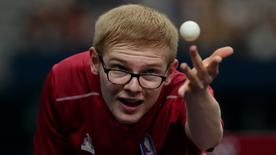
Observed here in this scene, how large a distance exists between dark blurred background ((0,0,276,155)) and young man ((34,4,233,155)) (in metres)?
4.99

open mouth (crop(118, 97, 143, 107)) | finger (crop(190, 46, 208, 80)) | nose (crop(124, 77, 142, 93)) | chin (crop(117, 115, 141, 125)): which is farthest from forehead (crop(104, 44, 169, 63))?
finger (crop(190, 46, 208, 80))

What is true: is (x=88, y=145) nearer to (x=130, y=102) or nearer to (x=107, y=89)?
(x=107, y=89)

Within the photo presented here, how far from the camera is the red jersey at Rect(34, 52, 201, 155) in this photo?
4.93m

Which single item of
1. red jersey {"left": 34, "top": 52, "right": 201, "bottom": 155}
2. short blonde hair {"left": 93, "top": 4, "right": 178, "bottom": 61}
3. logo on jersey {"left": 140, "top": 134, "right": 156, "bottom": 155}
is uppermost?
short blonde hair {"left": 93, "top": 4, "right": 178, "bottom": 61}

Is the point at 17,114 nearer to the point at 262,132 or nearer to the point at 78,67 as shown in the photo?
the point at 262,132

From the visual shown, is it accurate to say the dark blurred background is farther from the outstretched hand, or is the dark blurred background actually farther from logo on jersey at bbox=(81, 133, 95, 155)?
the outstretched hand

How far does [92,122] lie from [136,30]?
760 mm

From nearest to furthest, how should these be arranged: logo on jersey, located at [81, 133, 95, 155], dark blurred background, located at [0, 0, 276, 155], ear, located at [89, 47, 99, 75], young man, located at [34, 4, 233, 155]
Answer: young man, located at [34, 4, 233, 155] < ear, located at [89, 47, 99, 75] < logo on jersey, located at [81, 133, 95, 155] < dark blurred background, located at [0, 0, 276, 155]

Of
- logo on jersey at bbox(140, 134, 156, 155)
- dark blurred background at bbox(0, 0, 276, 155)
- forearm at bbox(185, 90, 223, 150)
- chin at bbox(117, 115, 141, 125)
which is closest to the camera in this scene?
forearm at bbox(185, 90, 223, 150)

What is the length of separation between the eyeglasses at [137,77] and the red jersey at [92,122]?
0.33 metres

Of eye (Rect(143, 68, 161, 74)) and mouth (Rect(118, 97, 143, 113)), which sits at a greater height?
eye (Rect(143, 68, 161, 74))

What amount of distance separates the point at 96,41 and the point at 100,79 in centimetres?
25

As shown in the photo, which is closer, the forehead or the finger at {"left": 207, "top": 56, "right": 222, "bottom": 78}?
the finger at {"left": 207, "top": 56, "right": 222, "bottom": 78}

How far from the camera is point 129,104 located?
181 inches
